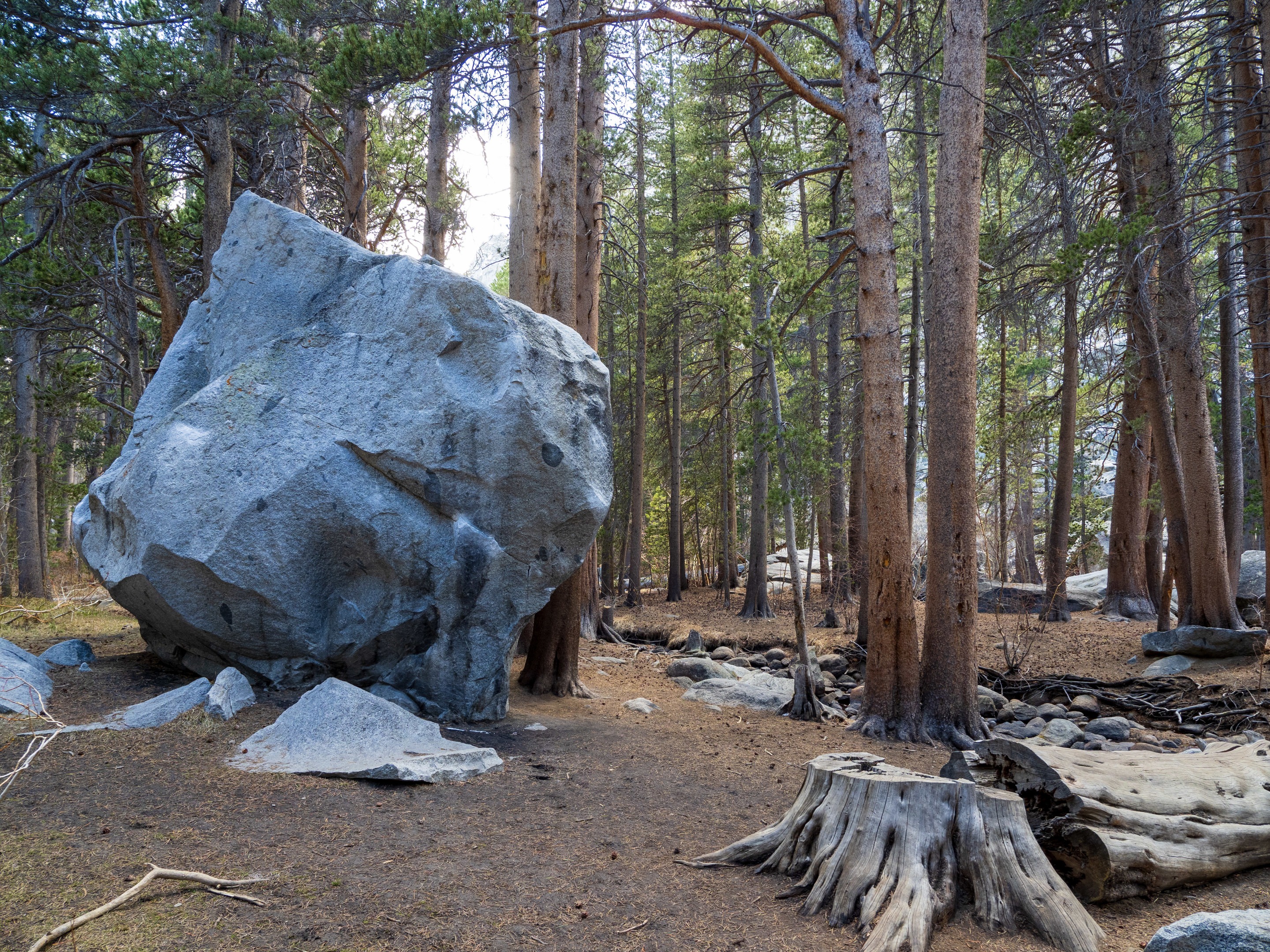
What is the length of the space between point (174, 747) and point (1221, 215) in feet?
44.8

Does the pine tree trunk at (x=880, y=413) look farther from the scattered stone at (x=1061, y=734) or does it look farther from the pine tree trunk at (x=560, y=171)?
the pine tree trunk at (x=560, y=171)

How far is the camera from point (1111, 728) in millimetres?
7664

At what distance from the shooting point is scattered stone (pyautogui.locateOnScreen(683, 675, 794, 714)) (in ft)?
29.3

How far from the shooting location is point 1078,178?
35.0 ft

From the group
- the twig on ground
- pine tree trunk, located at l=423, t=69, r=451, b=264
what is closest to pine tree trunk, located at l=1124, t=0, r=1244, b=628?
pine tree trunk, located at l=423, t=69, r=451, b=264

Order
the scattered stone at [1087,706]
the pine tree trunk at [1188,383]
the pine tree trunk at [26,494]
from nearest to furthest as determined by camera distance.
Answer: the scattered stone at [1087,706] → the pine tree trunk at [1188,383] → the pine tree trunk at [26,494]

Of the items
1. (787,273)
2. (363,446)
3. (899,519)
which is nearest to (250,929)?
(363,446)

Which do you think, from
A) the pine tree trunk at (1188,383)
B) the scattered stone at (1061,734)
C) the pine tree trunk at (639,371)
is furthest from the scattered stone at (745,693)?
the pine tree trunk at (639,371)

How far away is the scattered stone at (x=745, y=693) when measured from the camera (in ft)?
29.3

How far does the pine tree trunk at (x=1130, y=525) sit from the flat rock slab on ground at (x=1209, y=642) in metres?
4.28

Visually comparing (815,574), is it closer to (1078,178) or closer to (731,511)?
(731,511)

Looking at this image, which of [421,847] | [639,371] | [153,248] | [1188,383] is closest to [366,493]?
[421,847]

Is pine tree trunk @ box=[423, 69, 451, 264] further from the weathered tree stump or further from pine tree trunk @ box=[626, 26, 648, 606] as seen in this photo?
the weathered tree stump

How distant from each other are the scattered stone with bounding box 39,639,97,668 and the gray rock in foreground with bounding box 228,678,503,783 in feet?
8.90
